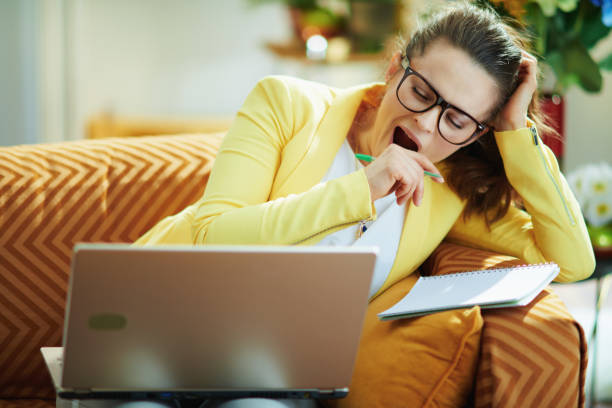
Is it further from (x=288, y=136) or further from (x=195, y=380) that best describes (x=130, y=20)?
(x=195, y=380)

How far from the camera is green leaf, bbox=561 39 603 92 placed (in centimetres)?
166

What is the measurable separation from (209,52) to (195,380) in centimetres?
339

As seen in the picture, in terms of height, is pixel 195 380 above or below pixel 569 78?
below

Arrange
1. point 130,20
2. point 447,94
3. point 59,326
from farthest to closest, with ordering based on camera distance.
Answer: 1. point 130,20
2. point 59,326
3. point 447,94

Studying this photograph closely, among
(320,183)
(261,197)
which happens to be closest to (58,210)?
(261,197)

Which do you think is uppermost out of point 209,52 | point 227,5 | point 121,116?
point 227,5

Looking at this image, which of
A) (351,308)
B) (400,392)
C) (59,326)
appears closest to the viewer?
(351,308)

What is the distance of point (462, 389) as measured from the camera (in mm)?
973

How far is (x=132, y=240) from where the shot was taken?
4.33 feet

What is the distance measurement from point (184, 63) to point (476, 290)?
326cm

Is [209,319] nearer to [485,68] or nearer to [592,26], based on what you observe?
[485,68]

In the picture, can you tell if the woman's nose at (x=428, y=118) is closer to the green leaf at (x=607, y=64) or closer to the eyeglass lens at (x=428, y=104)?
the eyeglass lens at (x=428, y=104)

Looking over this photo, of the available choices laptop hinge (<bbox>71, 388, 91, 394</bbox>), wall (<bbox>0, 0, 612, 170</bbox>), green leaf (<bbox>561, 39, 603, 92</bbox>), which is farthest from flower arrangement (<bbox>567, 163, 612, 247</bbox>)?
wall (<bbox>0, 0, 612, 170</bbox>)

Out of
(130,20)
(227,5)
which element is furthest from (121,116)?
(227,5)
